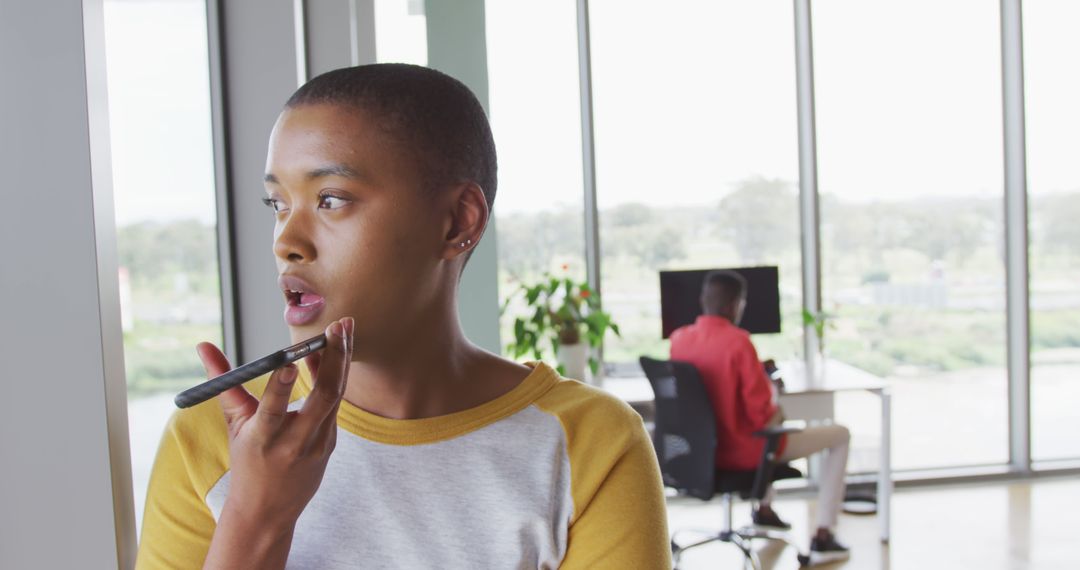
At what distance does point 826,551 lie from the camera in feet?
12.6

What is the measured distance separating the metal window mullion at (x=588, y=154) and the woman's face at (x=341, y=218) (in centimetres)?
379

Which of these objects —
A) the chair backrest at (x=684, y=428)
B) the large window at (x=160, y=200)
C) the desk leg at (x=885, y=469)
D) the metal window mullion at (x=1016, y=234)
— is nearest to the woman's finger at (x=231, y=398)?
the large window at (x=160, y=200)

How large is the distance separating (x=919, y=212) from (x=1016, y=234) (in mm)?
521

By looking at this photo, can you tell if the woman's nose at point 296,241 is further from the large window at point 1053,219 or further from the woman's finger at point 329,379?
the large window at point 1053,219

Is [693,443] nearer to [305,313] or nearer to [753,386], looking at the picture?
[753,386]

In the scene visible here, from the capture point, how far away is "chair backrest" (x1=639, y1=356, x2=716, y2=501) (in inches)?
136

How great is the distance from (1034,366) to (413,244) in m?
4.99

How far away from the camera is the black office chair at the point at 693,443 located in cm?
345

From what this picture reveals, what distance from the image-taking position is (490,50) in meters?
4.57

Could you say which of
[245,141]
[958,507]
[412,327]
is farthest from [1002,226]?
[412,327]

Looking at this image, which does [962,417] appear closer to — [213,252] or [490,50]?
[490,50]

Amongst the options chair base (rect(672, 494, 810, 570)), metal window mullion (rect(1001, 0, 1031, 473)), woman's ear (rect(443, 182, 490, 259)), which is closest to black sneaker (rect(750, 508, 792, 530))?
chair base (rect(672, 494, 810, 570))

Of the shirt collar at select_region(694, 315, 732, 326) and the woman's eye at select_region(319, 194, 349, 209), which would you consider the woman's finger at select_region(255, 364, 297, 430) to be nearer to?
the woman's eye at select_region(319, 194, 349, 209)

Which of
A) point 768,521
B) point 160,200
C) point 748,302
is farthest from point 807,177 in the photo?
point 160,200
